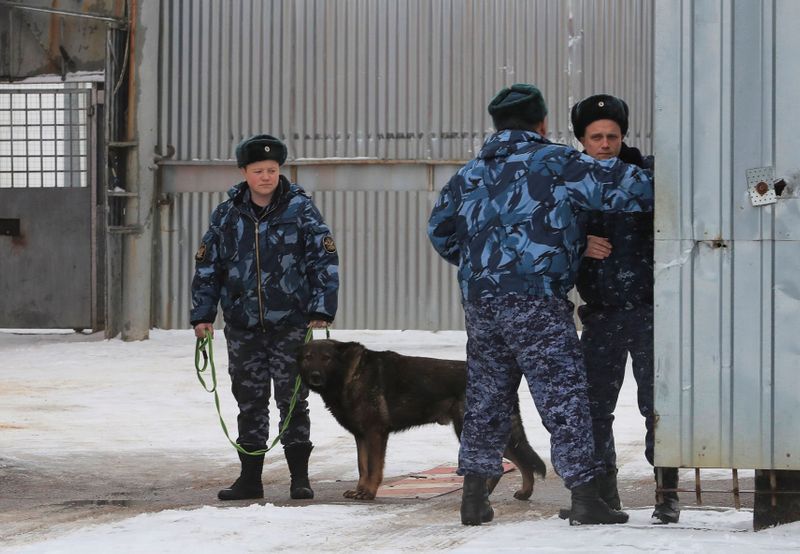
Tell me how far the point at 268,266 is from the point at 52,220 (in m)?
10.2

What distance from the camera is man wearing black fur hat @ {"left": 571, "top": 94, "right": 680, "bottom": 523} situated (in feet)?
17.9

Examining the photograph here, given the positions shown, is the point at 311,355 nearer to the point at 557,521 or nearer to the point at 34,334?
the point at 557,521

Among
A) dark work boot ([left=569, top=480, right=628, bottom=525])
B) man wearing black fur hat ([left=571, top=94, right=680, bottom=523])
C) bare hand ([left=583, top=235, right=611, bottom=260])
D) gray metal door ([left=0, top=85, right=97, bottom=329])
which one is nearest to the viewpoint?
dark work boot ([left=569, top=480, right=628, bottom=525])

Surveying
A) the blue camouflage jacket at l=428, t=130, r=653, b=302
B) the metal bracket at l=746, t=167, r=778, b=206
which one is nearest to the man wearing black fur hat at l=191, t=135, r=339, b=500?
the blue camouflage jacket at l=428, t=130, r=653, b=302

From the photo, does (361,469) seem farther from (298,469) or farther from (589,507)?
(589,507)

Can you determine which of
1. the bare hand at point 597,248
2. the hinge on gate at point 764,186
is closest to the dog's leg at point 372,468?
the bare hand at point 597,248

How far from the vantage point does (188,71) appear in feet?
50.4

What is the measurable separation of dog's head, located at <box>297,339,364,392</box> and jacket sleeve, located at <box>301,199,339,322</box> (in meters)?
0.14

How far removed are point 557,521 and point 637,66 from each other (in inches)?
409

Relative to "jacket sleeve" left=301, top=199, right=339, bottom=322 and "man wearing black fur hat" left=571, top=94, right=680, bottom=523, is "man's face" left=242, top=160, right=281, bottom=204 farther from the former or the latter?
"man wearing black fur hat" left=571, top=94, right=680, bottom=523

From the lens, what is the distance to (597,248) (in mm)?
5363

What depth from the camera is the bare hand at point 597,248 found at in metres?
5.36

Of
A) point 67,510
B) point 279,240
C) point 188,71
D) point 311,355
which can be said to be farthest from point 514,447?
point 188,71

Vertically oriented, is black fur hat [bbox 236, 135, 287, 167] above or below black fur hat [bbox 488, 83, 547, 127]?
below
